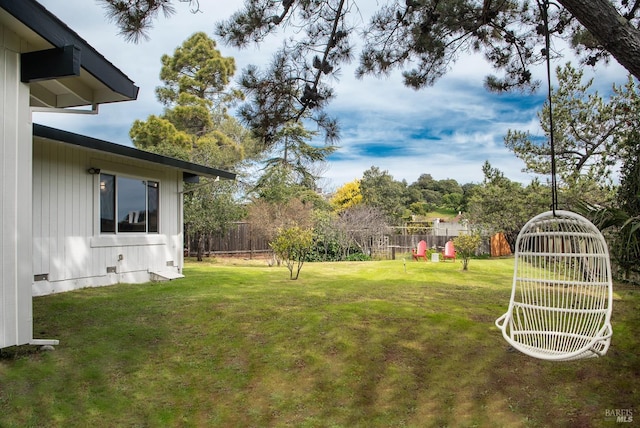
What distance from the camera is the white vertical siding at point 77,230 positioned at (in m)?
6.54

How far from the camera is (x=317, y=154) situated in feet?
68.0

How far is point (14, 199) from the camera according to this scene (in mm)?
3719

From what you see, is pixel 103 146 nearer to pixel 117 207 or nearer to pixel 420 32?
pixel 117 207

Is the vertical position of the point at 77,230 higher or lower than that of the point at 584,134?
lower

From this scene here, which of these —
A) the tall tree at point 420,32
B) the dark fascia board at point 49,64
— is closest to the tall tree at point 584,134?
the tall tree at point 420,32

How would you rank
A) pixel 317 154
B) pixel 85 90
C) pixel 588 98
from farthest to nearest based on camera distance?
pixel 317 154, pixel 588 98, pixel 85 90

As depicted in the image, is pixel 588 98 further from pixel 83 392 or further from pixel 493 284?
pixel 83 392

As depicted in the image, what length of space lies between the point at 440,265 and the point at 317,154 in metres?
9.94

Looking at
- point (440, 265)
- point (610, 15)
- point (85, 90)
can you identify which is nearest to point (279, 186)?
point (440, 265)

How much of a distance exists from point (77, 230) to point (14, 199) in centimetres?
370

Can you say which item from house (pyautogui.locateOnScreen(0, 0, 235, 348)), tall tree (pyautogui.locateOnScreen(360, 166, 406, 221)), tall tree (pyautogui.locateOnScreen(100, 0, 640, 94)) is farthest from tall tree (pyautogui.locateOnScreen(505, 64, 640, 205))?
tall tree (pyautogui.locateOnScreen(360, 166, 406, 221))

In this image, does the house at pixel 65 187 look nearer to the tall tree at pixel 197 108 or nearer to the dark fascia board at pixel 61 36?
the dark fascia board at pixel 61 36

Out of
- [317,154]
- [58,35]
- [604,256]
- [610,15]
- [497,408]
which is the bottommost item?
[497,408]

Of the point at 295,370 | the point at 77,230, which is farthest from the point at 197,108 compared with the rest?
the point at 295,370
